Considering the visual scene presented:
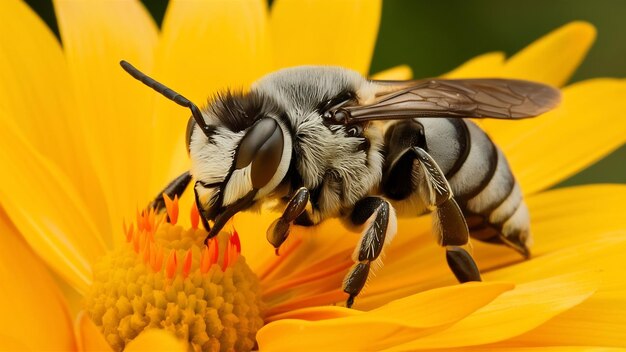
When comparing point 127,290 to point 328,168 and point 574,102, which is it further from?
point 574,102

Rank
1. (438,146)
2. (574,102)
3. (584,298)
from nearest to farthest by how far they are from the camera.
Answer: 1. (584,298)
2. (438,146)
3. (574,102)

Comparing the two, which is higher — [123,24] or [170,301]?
[123,24]

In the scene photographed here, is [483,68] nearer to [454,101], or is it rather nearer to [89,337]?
[454,101]

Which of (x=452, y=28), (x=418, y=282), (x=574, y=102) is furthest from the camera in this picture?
(x=452, y=28)

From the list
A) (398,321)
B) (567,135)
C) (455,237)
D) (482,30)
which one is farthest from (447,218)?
(482,30)

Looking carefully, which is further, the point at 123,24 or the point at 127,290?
the point at 123,24

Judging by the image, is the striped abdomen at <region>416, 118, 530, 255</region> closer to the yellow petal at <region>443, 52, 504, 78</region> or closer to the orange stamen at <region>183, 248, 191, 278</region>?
the orange stamen at <region>183, 248, 191, 278</region>

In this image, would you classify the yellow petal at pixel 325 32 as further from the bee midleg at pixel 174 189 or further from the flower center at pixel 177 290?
the flower center at pixel 177 290

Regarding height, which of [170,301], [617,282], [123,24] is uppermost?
[123,24]

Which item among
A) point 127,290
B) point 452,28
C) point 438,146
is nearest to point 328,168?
point 438,146
